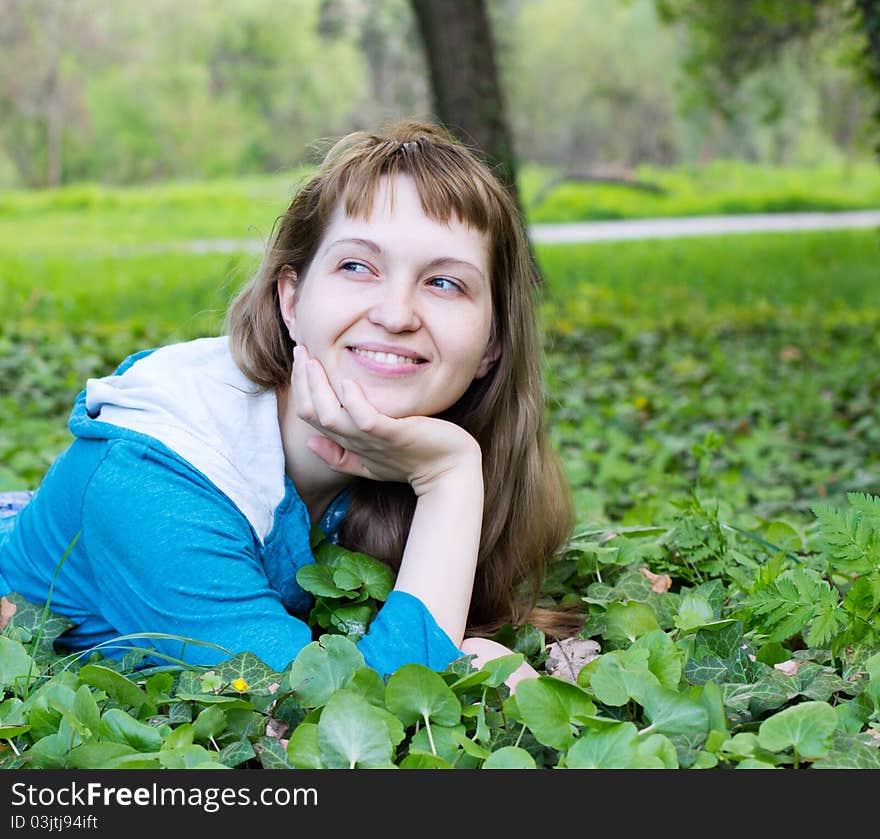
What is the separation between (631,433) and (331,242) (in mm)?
3020

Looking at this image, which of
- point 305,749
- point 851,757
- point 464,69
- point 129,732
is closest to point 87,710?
point 129,732

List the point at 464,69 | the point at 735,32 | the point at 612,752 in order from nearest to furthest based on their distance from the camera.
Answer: the point at 612,752, the point at 464,69, the point at 735,32

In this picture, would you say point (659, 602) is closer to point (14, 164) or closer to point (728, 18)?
point (728, 18)

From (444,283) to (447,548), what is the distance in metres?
0.46

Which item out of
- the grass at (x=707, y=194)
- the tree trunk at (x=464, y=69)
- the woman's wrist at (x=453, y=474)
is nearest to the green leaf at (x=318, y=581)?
the woman's wrist at (x=453, y=474)

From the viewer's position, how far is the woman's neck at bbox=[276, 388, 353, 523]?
2.11 m

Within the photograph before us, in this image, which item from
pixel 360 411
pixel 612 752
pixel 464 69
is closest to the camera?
pixel 612 752

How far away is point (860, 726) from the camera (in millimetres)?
1615

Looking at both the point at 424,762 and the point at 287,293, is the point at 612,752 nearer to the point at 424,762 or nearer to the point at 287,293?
the point at 424,762

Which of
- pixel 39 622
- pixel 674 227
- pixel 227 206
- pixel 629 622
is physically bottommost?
pixel 674 227

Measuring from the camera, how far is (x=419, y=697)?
154 cm

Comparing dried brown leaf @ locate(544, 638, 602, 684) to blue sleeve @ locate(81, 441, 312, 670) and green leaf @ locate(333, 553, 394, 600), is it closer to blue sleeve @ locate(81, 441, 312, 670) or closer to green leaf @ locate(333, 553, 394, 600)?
green leaf @ locate(333, 553, 394, 600)

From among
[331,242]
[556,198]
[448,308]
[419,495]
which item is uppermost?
[331,242]
